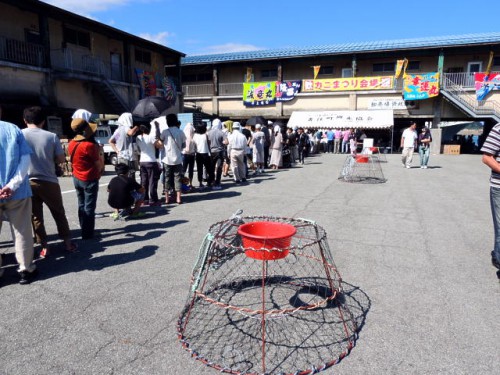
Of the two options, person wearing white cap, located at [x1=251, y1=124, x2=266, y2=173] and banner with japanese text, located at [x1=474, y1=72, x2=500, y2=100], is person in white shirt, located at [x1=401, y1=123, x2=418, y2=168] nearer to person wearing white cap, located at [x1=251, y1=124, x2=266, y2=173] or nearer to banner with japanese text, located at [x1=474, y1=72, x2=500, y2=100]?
person wearing white cap, located at [x1=251, y1=124, x2=266, y2=173]

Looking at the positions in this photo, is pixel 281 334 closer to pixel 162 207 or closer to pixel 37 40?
pixel 162 207

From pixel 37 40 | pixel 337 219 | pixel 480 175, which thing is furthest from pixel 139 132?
pixel 37 40

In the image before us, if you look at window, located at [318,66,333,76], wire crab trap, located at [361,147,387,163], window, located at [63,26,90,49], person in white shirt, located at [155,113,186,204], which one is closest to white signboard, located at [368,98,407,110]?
window, located at [318,66,333,76]

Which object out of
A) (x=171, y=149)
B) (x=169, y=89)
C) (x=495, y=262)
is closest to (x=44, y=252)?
(x=171, y=149)

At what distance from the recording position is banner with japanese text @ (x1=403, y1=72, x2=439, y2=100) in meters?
23.6

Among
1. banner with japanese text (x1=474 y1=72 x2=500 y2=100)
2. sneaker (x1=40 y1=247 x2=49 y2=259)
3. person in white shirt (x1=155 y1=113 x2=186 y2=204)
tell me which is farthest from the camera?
banner with japanese text (x1=474 y1=72 x2=500 y2=100)

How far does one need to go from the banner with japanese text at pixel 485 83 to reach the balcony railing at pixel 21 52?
24.6m

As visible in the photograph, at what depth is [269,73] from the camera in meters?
30.4

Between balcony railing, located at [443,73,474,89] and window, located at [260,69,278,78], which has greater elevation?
window, located at [260,69,278,78]

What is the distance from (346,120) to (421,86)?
5538mm

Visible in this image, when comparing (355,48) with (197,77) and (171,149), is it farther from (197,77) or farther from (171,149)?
(171,149)

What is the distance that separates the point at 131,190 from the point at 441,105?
24132 millimetres

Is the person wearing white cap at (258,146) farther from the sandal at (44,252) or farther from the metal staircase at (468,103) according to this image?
the metal staircase at (468,103)

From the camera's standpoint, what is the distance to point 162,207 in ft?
23.4
